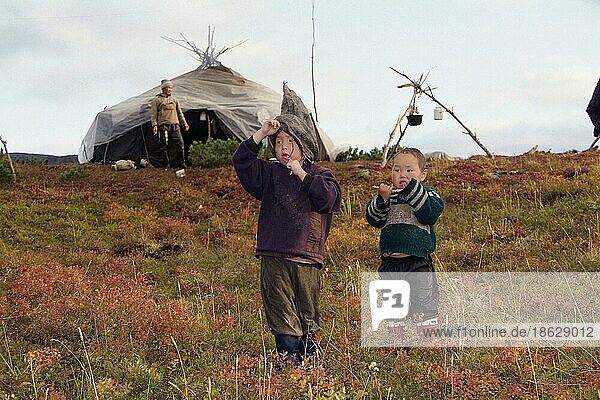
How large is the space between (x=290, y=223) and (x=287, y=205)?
139 mm

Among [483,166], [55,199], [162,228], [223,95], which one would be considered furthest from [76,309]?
[223,95]

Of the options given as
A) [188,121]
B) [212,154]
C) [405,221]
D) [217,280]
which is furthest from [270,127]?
[188,121]

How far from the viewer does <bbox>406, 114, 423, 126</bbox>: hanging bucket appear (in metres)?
20.2

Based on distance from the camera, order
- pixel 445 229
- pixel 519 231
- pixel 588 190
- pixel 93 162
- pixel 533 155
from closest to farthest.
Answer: pixel 519 231
pixel 445 229
pixel 588 190
pixel 533 155
pixel 93 162

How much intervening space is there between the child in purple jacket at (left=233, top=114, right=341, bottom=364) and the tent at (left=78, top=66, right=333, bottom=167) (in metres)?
16.5

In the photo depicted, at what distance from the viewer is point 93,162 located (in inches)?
934

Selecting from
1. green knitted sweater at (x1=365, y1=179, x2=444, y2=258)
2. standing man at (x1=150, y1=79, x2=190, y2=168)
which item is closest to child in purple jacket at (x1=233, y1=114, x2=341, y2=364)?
green knitted sweater at (x1=365, y1=179, x2=444, y2=258)

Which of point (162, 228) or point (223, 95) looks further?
point (223, 95)

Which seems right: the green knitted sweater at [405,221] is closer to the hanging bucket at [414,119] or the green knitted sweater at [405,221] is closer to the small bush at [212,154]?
the small bush at [212,154]

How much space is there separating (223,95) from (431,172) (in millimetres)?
11438

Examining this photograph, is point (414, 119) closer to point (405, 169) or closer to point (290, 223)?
point (405, 169)

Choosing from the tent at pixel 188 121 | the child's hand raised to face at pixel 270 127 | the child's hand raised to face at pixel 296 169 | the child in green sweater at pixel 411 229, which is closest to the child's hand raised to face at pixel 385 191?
the child in green sweater at pixel 411 229

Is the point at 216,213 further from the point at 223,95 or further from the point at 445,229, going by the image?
the point at 223,95

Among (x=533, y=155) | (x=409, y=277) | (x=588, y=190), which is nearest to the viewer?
(x=409, y=277)
